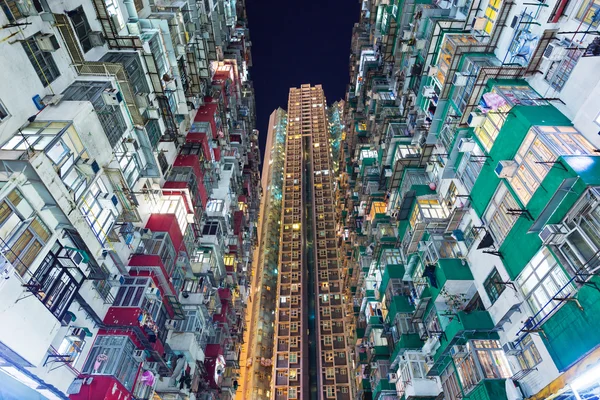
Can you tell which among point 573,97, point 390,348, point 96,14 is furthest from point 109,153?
point 390,348

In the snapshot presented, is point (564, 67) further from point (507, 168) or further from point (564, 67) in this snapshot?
point (507, 168)

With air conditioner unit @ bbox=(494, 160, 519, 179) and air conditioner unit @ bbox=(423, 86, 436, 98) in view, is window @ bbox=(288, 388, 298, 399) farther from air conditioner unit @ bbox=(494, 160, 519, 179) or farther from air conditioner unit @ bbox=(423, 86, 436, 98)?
air conditioner unit @ bbox=(423, 86, 436, 98)

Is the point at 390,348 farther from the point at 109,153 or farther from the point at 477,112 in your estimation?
the point at 109,153

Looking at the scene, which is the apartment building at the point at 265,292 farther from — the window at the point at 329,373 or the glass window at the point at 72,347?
the glass window at the point at 72,347

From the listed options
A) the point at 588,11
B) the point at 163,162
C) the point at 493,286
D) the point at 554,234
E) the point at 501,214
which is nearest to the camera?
the point at 554,234

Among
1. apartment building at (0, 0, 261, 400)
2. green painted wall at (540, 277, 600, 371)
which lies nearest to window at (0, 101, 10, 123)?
apartment building at (0, 0, 261, 400)

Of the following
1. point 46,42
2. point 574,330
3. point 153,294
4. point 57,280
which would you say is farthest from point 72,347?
point 574,330
